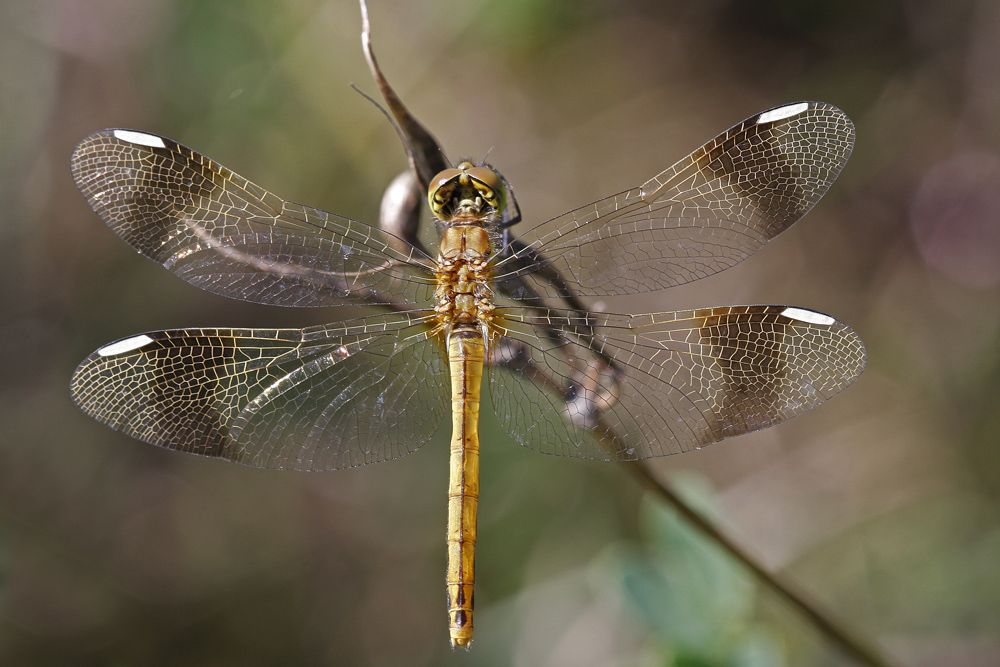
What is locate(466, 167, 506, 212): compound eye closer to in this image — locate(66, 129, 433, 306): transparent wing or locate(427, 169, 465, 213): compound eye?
locate(427, 169, 465, 213): compound eye

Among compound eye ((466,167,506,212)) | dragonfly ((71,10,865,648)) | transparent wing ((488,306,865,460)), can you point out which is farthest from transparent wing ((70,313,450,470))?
compound eye ((466,167,506,212))

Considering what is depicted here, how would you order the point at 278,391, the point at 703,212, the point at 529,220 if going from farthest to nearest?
the point at 529,220 < the point at 278,391 < the point at 703,212

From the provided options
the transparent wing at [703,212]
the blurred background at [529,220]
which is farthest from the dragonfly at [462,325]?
the blurred background at [529,220]

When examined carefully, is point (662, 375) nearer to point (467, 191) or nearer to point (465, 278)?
point (465, 278)

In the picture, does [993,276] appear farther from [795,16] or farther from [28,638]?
[28,638]

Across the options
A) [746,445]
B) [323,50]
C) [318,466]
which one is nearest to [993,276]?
[746,445]

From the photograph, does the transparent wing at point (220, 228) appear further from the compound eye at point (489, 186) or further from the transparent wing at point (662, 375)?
the transparent wing at point (662, 375)

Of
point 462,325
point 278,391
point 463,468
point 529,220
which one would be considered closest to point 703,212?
point 462,325
